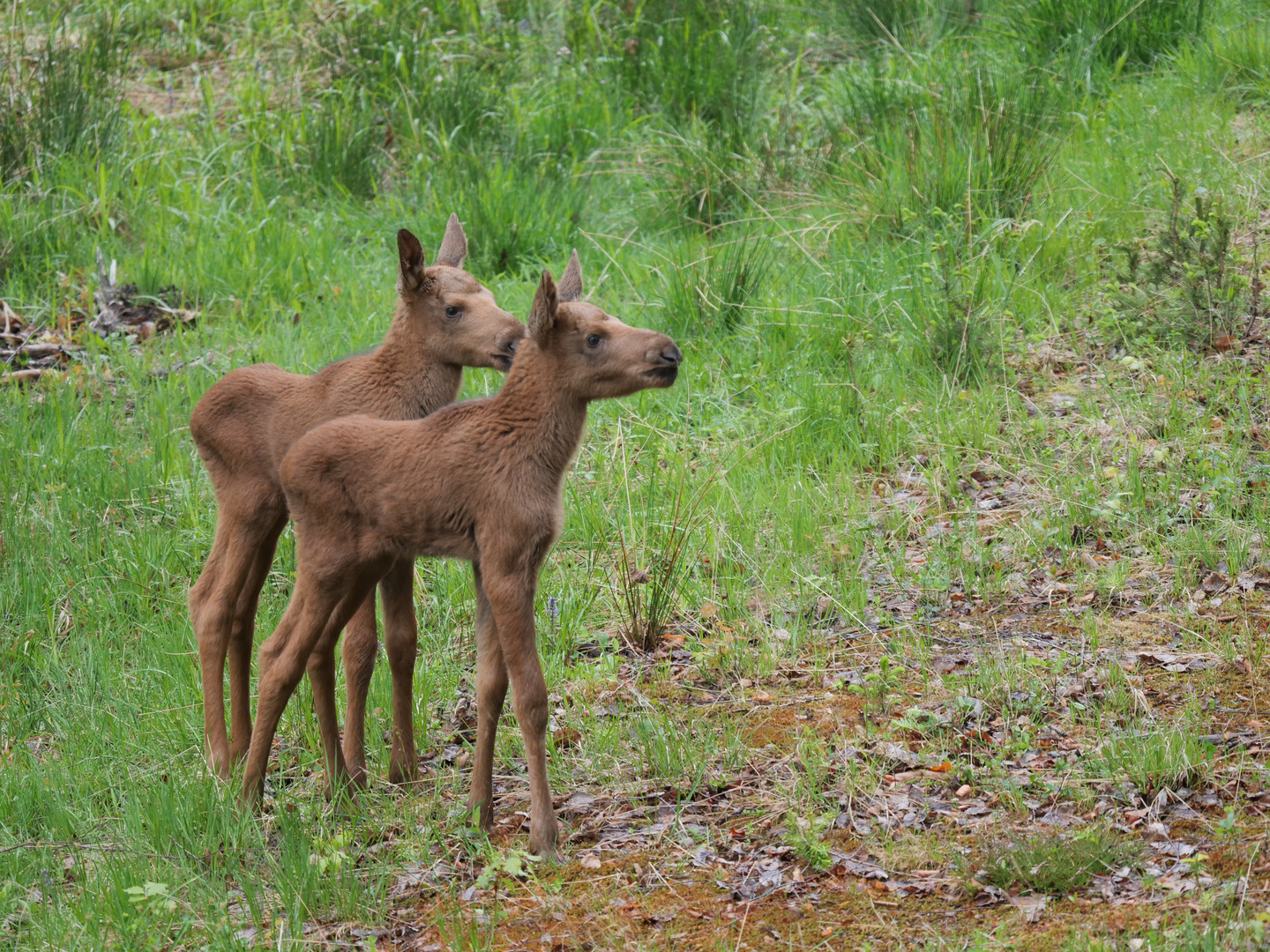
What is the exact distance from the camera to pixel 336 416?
4.79m

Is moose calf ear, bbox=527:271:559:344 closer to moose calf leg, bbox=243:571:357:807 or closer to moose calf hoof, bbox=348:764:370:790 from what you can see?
moose calf leg, bbox=243:571:357:807

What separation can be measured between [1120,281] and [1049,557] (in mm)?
2729

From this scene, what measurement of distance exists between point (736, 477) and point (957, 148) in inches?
133

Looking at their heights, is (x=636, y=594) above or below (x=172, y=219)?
below

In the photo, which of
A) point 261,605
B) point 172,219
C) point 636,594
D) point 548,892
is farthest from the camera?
point 172,219

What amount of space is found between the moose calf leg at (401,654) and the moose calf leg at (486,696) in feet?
1.37

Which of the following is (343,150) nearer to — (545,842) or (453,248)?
(453,248)

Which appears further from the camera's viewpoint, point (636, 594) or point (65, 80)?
point (65, 80)

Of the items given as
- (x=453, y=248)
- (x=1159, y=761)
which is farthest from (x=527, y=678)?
(x=1159, y=761)

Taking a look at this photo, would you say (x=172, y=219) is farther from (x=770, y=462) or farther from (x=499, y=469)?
(x=499, y=469)

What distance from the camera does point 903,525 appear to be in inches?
264

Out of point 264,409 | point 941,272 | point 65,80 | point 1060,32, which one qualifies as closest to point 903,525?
point 941,272

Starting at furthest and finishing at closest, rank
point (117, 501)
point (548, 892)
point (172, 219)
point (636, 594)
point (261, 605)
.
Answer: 1. point (172, 219)
2. point (117, 501)
3. point (261, 605)
4. point (636, 594)
5. point (548, 892)

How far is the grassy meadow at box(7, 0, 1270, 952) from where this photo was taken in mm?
4297
